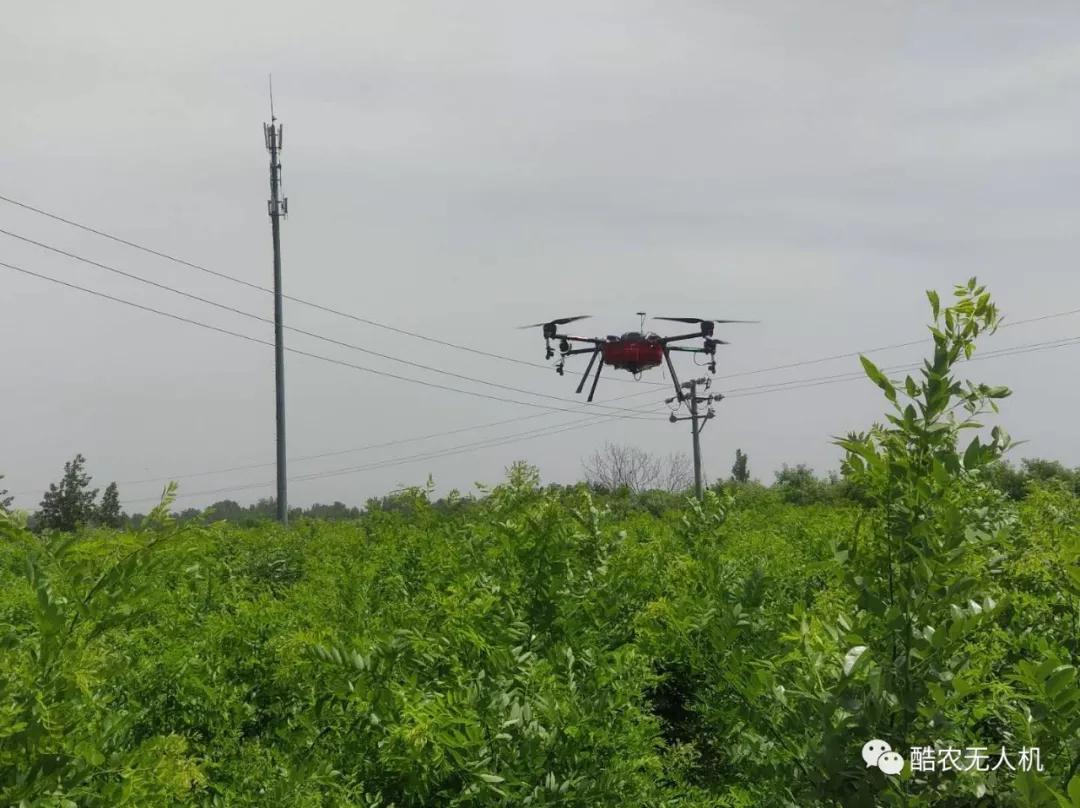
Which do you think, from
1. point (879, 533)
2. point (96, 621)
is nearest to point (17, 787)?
point (96, 621)

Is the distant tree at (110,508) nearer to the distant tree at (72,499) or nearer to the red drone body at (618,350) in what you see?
the distant tree at (72,499)

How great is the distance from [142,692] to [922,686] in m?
3.32

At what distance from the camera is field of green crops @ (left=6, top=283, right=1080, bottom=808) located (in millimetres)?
2742

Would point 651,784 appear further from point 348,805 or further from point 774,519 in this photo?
point 774,519

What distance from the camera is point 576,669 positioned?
399 cm

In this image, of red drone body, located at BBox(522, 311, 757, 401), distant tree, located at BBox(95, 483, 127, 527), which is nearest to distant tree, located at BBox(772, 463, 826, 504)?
red drone body, located at BBox(522, 311, 757, 401)

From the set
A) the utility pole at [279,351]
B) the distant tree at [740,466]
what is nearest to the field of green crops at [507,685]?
the utility pole at [279,351]

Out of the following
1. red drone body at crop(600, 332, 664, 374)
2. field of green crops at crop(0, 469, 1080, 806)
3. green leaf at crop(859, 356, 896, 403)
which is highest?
red drone body at crop(600, 332, 664, 374)

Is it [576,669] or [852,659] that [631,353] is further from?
[852,659]

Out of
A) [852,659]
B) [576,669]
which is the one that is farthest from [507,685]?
[852,659]

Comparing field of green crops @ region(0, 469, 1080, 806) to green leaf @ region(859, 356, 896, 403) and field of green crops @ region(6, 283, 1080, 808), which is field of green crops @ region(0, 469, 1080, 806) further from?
green leaf @ region(859, 356, 896, 403)

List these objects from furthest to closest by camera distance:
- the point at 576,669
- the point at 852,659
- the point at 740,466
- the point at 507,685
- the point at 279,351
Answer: the point at 740,466 < the point at 279,351 < the point at 576,669 < the point at 507,685 < the point at 852,659

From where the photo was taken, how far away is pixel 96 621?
293 centimetres

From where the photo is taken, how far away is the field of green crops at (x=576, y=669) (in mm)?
2742
